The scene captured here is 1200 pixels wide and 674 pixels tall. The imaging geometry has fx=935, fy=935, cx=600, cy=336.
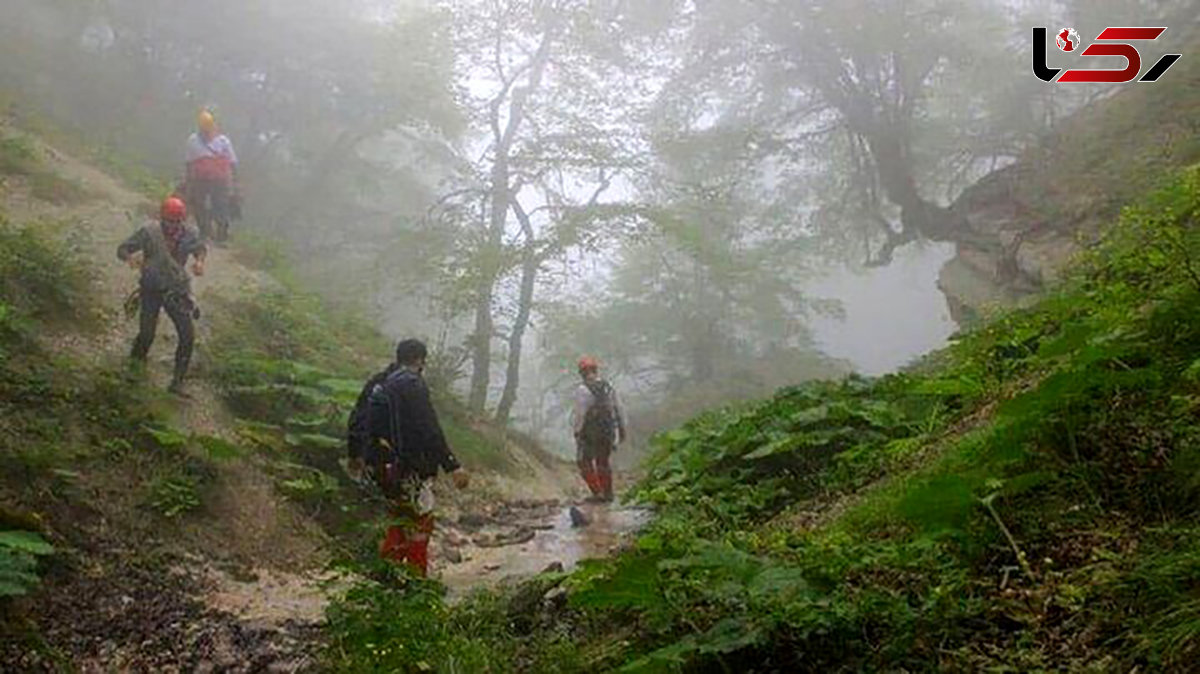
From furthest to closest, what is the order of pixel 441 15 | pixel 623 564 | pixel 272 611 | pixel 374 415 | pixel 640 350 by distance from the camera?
pixel 640 350
pixel 441 15
pixel 374 415
pixel 272 611
pixel 623 564

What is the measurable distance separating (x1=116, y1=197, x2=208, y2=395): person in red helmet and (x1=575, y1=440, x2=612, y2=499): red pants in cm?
496

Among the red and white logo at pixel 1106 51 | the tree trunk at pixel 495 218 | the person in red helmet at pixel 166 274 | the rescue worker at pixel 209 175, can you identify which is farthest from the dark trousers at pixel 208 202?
the red and white logo at pixel 1106 51

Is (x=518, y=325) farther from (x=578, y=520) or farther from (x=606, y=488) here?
(x=578, y=520)

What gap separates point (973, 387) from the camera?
5.34 meters

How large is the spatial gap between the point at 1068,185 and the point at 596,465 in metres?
10.4

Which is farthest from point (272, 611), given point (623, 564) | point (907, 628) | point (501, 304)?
point (501, 304)

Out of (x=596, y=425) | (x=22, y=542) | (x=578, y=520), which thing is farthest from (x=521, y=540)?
(x=22, y=542)

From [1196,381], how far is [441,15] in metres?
21.3

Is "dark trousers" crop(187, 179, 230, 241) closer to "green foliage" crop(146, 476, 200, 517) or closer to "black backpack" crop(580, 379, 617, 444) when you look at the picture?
"black backpack" crop(580, 379, 617, 444)

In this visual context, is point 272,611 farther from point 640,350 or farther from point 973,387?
point 640,350

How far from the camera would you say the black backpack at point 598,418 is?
12094 millimetres

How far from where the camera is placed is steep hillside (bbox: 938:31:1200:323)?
13820mm

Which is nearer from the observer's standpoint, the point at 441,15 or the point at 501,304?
the point at 501,304

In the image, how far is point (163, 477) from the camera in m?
7.98
